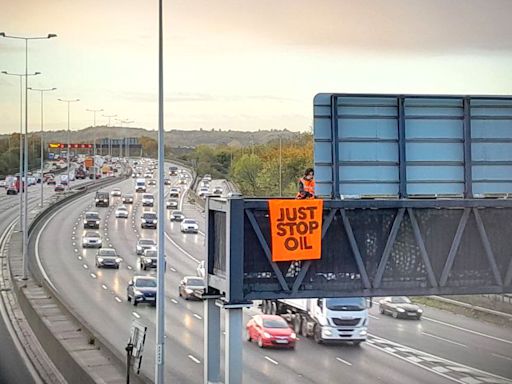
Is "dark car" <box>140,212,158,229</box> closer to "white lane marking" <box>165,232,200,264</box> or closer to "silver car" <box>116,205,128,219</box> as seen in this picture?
"silver car" <box>116,205,128,219</box>

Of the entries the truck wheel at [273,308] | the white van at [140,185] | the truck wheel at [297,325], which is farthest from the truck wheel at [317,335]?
the white van at [140,185]

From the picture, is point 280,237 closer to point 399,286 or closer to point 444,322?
point 399,286

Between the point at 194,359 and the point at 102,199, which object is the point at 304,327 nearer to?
the point at 194,359

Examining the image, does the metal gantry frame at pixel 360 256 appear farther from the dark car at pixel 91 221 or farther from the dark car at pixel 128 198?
the dark car at pixel 128 198

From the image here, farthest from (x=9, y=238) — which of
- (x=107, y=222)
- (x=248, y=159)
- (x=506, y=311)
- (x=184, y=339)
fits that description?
(x=506, y=311)

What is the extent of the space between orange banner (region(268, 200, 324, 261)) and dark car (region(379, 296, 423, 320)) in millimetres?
18092

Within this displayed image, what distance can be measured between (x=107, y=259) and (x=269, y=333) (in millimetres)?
18362

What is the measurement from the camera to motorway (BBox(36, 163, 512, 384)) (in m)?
21.4

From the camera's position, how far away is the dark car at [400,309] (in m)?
29.7

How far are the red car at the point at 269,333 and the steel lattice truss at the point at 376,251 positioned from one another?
38.5 feet

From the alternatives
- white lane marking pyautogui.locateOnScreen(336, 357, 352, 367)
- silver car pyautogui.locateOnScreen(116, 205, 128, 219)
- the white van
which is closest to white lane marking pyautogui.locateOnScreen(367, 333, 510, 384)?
white lane marking pyautogui.locateOnScreen(336, 357, 352, 367)

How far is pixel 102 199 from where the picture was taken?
60000mm

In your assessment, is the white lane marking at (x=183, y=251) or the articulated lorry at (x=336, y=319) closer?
the articulated lorry at (x=336, y=319)

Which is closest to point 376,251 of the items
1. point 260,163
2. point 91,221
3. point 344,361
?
point 344,361
